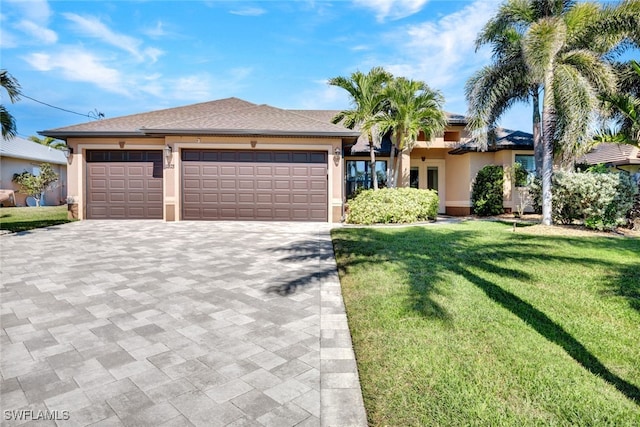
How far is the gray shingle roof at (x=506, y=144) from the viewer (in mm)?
15789

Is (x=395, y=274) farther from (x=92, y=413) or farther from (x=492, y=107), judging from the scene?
(x=492, y=107)

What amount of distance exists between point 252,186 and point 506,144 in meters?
11.8

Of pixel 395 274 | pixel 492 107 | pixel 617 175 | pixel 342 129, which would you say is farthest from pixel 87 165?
pixel 617 175

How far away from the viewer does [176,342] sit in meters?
3.25

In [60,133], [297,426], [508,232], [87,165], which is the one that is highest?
[60,133]

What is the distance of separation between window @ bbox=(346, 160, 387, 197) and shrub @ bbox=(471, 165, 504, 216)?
4556 millimetres

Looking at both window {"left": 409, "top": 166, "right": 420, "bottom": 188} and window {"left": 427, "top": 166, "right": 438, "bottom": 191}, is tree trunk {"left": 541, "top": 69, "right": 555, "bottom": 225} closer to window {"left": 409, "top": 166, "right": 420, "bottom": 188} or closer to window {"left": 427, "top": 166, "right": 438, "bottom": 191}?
window {"left": 427, "top": 166, "right": 438, "bottom": 191}

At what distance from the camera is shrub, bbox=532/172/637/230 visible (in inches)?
385

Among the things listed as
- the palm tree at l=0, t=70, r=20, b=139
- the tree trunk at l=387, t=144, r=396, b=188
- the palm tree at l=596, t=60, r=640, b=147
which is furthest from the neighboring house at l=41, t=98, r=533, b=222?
the palm tree at l=596, t=60, r=640, b=147

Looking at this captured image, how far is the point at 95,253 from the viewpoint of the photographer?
724cm

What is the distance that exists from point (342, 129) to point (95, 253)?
9.00m

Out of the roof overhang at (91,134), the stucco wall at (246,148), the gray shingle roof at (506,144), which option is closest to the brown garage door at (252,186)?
the stucco wall at (246,148)

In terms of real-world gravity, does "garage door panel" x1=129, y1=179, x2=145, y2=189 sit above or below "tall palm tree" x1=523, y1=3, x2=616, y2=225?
below

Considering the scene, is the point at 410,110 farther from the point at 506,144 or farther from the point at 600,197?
the point at 600,197
